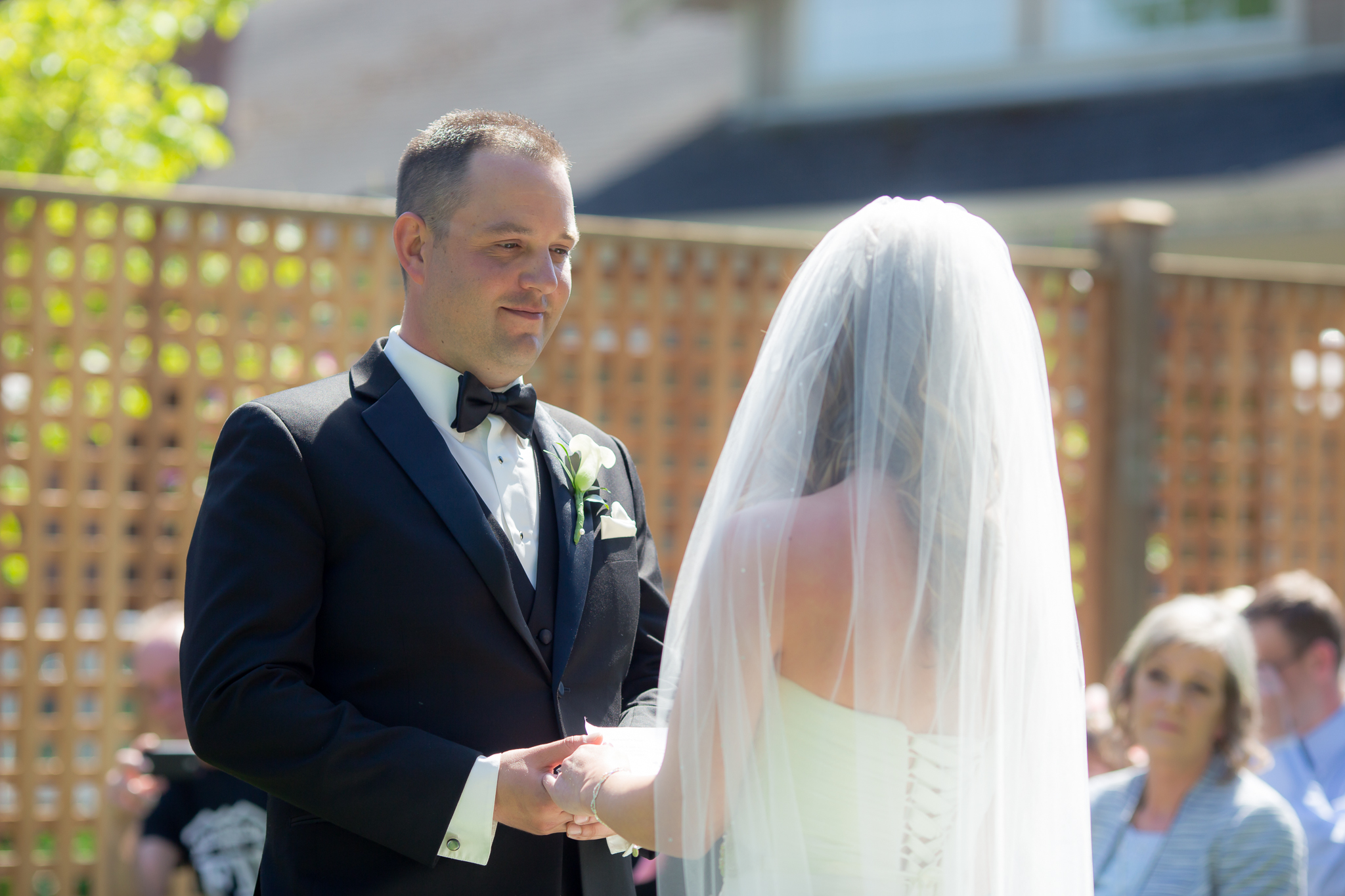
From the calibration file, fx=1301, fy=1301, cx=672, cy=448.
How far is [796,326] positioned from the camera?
81.4 inches

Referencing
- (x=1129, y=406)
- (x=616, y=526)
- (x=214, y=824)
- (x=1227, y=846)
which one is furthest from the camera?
(x=1129, y=406)

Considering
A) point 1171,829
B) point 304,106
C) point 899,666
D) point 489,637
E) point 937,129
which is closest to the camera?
point 899,666

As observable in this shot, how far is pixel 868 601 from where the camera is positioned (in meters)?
1.92

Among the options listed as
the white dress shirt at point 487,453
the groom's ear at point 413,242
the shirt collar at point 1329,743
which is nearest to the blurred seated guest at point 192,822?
the white dress shirt at point 487,453

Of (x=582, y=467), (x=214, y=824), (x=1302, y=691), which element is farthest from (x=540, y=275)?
(x=1302, y=691)

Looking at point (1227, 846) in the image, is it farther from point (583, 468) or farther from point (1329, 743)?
point (583, 468)

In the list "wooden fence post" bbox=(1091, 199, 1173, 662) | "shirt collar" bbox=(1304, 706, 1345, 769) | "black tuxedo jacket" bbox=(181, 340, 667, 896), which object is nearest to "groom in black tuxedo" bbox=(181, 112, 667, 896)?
"black tuxedo jacket" bbox=(181, 340, 667, 896)

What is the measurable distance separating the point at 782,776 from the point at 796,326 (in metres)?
0.70

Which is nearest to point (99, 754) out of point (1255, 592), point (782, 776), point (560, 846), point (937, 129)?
point (560, 846)

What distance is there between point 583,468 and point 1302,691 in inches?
125

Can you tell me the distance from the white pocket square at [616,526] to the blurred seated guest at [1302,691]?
287cm

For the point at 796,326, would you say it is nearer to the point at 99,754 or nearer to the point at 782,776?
the point at 782,776

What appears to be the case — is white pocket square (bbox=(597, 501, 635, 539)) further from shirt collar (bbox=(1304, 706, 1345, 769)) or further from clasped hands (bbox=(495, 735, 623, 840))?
shirt collar (bbox=(1304, 706, 1345, 769))

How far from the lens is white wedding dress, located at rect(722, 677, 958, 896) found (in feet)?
6.44
